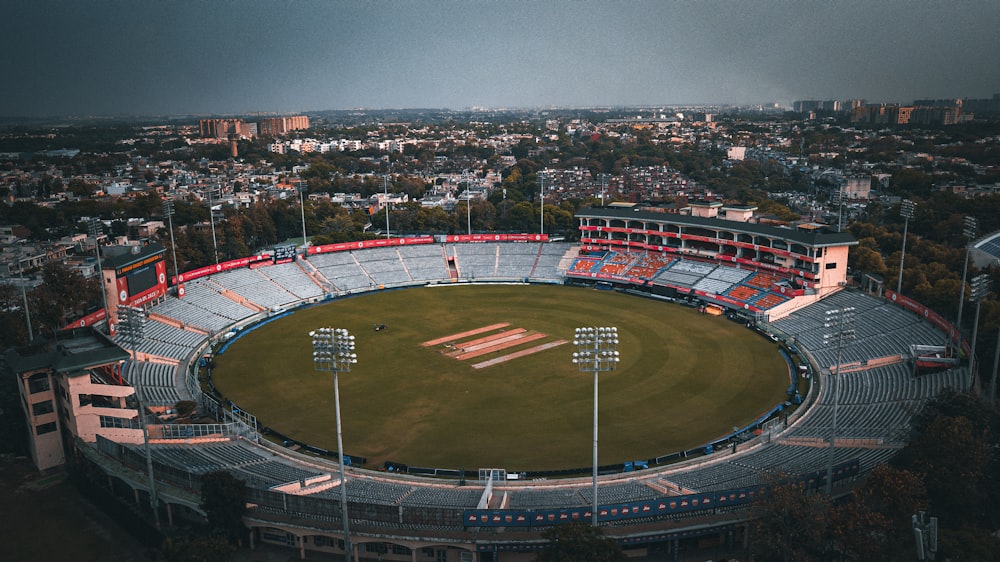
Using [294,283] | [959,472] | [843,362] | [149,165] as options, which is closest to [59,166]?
[149,165]

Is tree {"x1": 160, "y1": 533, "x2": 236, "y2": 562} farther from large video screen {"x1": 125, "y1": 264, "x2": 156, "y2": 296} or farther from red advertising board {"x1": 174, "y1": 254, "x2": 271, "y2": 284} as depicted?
red advertising board {"x1": 174, "y1": 254, "x2": 271, "y2": 284}

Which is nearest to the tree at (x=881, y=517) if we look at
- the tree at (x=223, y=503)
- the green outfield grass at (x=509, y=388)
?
the green outfield grass at (x=509, y=388)

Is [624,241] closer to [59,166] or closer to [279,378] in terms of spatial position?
[279,378]

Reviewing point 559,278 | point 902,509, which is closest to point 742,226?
point 559,278

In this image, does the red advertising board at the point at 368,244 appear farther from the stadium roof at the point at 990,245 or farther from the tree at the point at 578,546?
the tree at the point at 578,546

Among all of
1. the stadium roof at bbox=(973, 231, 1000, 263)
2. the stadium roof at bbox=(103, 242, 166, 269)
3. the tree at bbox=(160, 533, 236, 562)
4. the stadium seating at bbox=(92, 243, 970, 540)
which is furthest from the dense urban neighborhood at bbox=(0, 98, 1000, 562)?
the stadium roof at bbox=(973, 231, 1000, 263)
